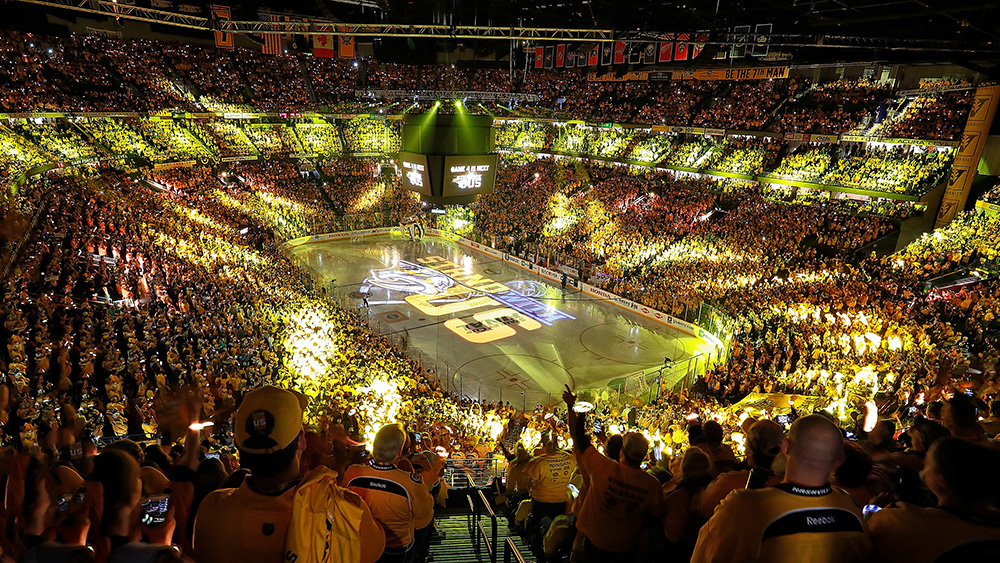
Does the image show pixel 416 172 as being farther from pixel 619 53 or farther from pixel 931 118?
pixel 931 118

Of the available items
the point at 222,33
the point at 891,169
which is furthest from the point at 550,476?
the point at 891,169

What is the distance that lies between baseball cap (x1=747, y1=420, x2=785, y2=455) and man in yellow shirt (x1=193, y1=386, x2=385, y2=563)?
2304mm

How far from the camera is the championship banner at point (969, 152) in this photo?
19.7 metres

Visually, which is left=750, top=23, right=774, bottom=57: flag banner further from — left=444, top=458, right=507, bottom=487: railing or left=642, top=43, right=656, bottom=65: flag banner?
left=444, top=458, right=507, bottom=487: railing

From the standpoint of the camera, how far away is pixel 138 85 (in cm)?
3200

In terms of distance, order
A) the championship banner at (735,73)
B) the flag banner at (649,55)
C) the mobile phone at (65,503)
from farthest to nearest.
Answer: the flag banner at (649,55) → the championship banner at (735,73) → the mobile phone at (65,503)

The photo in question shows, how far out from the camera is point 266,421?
6.27 ft

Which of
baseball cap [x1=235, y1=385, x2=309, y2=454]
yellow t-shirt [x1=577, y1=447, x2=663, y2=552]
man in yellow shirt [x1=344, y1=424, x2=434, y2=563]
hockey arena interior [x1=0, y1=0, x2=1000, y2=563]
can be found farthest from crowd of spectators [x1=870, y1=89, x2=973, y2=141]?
baseball cap [x1=235, y1=385, x2=309, y2=454]

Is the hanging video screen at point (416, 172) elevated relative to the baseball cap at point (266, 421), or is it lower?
lower

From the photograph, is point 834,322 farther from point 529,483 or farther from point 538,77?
point 538,77

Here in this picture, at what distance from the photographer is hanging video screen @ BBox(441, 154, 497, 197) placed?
39.7ft

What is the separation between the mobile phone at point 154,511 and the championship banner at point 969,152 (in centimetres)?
2678

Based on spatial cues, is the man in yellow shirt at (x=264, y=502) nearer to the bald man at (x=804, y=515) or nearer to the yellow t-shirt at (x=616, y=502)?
the bald man at (x=804, y=515)

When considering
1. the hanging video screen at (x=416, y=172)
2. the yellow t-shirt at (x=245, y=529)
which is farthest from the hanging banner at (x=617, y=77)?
the yellow t-shirt at (x=245, y=529)
